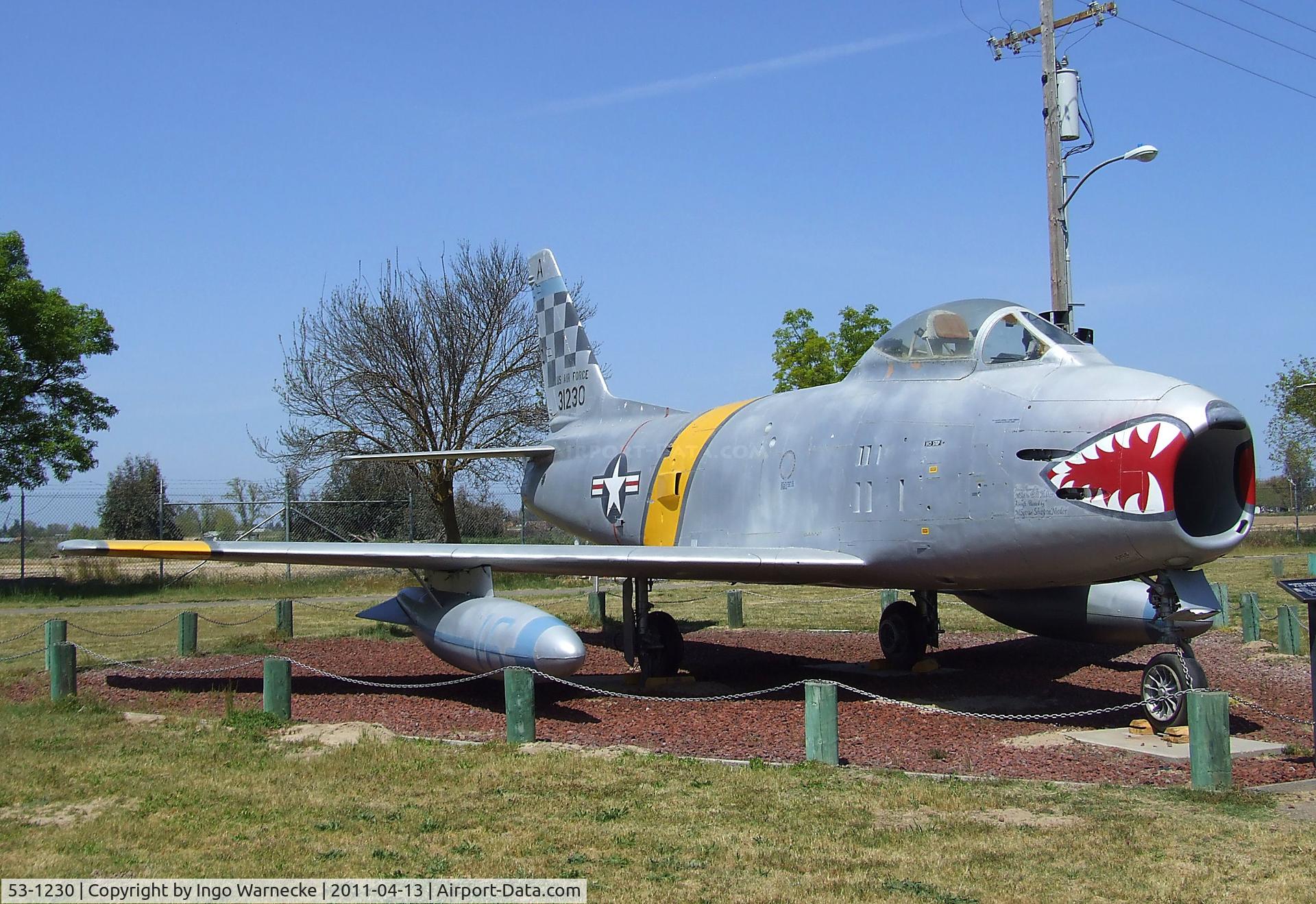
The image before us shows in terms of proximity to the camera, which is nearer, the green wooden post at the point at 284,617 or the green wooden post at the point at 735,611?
the green wooden post at the point at 284,617

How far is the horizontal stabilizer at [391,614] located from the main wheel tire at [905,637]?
583 centimetres

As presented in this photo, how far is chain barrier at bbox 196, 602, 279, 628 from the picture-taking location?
18.9 metres

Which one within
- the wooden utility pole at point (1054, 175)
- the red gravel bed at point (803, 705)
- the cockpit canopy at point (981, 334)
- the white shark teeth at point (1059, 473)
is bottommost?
Answer: the red gravel bed at point (803, 705)

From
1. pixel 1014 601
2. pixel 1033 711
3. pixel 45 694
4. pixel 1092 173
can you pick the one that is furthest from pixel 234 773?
pixel 1092 173

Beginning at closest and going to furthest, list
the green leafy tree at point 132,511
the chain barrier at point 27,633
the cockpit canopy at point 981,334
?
the cockpit canopy at point 981,334 < the chain barrier at point 27,633 < the green leafy tree at point 132,511

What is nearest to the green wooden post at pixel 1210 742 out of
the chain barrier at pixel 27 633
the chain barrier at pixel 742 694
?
the chain barrier at pixel 742 694

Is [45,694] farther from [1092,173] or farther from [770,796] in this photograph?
[1092,173]

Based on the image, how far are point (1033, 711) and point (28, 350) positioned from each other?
79.8 ft

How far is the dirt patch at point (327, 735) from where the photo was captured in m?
9.12

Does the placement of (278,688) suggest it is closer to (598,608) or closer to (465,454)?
(465,454)

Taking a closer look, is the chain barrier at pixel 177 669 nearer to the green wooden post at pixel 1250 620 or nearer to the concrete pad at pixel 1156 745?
the concrete pad at pixel 1156 745

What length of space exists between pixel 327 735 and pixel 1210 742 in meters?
6.93

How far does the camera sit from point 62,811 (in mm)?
7145

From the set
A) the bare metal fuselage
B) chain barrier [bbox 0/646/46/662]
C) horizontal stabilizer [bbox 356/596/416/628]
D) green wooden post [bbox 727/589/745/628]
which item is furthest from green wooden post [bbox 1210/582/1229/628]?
chain barrier [bbox 0/646/46/662]
